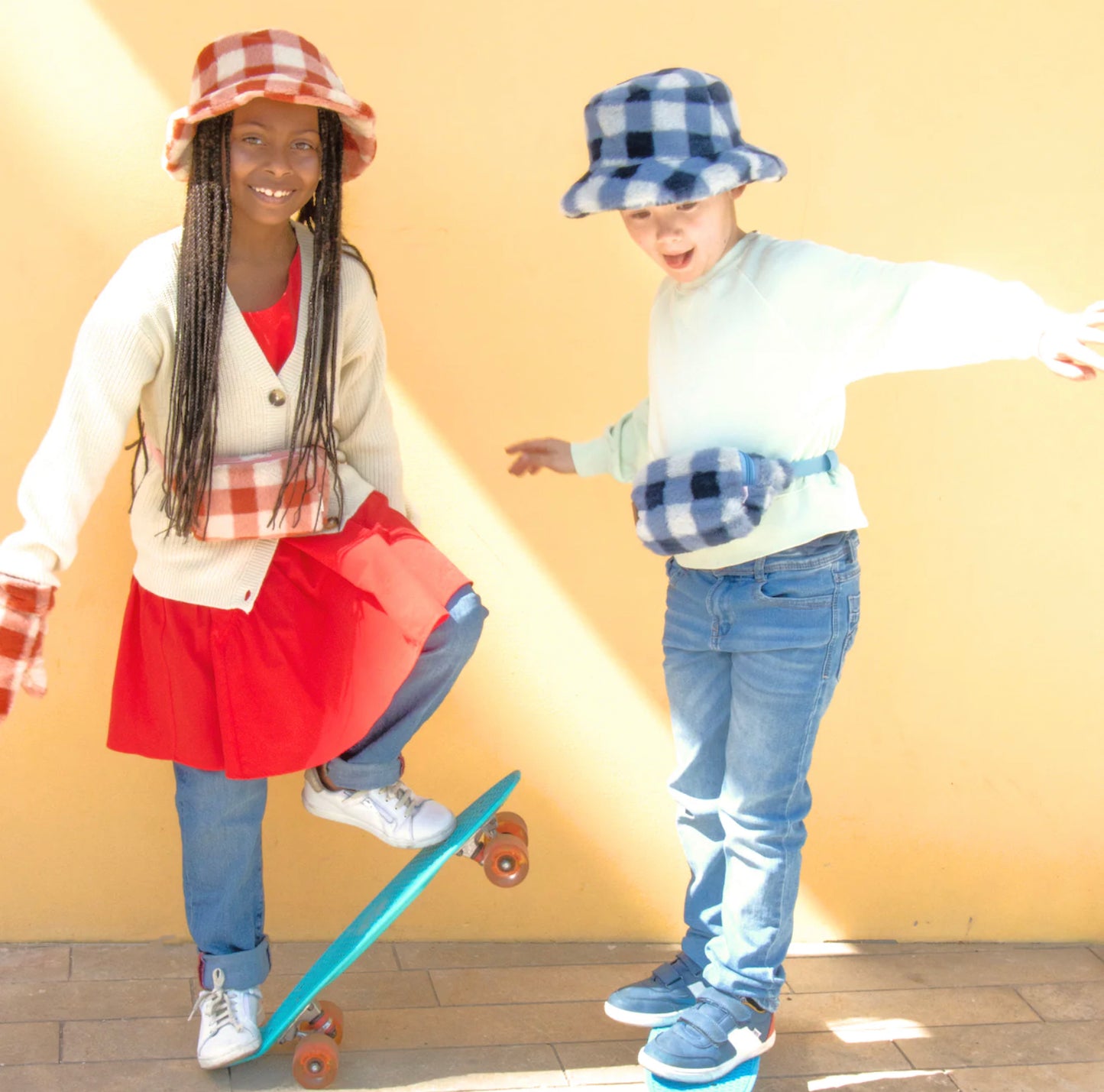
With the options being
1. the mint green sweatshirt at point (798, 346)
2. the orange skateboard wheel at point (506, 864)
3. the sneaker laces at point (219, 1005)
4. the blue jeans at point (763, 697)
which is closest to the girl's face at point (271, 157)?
the mint green sweatshirt at point (798, 346)

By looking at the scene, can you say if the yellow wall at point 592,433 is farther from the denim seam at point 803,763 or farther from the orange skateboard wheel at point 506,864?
the denim seam at point 803,763

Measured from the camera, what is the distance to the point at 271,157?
182 cm

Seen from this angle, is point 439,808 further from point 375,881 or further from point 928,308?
point 928,308

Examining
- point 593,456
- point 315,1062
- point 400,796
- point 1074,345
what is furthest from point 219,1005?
point 1074,345

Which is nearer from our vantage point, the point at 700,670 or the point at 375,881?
the point at 700,670

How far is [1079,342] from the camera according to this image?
164 cm

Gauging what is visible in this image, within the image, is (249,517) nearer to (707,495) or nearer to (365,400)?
(365,400)

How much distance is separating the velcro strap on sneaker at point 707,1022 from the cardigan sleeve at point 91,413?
42.3 inches

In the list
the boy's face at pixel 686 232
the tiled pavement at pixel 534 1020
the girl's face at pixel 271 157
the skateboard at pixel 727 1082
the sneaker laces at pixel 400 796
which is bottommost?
the tiled pavement at pixel 534 1020

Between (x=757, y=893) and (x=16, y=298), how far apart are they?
146 cm

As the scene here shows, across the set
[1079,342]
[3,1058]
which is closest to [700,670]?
[1079,342]

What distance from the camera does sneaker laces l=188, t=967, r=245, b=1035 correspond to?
6.61ft

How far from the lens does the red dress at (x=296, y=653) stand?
1923 mm

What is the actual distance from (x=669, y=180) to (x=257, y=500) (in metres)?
0.70
